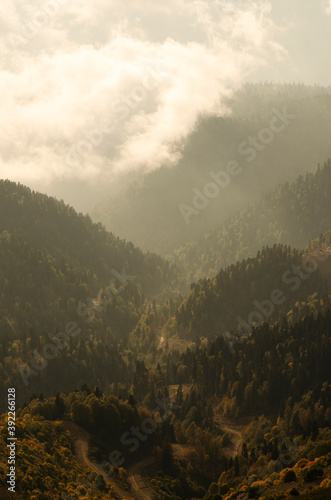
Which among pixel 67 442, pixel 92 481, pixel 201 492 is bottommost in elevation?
pixel 201 492

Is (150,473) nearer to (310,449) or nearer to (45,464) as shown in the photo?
(45,464)

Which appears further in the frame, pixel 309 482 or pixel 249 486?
pixel 249 486

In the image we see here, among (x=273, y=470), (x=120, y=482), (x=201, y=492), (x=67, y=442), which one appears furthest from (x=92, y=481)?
(x=273, y=470)

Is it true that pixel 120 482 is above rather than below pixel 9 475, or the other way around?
below

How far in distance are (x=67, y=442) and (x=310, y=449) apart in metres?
90.5

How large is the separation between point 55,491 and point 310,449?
9267cm

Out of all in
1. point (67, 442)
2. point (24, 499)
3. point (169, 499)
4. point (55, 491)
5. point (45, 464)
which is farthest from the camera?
point (67, 442)

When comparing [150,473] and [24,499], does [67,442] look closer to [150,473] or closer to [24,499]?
[150,473]

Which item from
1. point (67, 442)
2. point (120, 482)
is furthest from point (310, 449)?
point (67, 442)

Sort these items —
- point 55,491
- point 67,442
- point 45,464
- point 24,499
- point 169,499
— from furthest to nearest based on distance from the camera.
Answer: point 67,442 < point 169,499 < point 45,464 < point 55,491 < point 24,499

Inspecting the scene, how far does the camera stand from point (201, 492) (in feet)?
655

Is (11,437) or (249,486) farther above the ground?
(11,437)

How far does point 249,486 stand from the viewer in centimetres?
16288

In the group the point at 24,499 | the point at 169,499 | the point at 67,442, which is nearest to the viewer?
the point at 24,499
